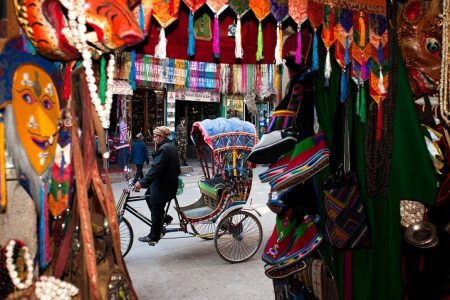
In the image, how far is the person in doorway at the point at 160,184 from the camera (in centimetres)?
557

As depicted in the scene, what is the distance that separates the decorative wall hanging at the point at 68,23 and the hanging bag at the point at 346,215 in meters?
1.52

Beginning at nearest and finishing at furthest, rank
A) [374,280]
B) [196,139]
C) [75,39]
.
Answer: [75,39], [374,280], [196,139]

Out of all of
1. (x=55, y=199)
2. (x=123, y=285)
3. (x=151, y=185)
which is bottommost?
(x=151, y=185)

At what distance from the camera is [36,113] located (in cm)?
136

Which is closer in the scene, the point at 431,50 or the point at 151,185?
the point at 431,50

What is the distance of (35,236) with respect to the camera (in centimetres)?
137

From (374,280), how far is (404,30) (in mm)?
1414

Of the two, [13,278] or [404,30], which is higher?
[404,30]

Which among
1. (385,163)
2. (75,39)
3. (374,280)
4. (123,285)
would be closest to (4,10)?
(75,39)

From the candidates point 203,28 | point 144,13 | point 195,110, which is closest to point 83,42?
point 144,13

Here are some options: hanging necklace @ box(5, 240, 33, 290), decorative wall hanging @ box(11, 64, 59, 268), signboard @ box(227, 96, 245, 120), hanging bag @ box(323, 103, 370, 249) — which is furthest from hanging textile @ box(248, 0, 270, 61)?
signboard @ box(227, 96, 245, 120)

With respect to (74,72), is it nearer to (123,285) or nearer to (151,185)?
(123,285)

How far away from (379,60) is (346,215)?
85cm

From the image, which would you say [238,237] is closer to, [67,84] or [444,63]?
[444,63]
